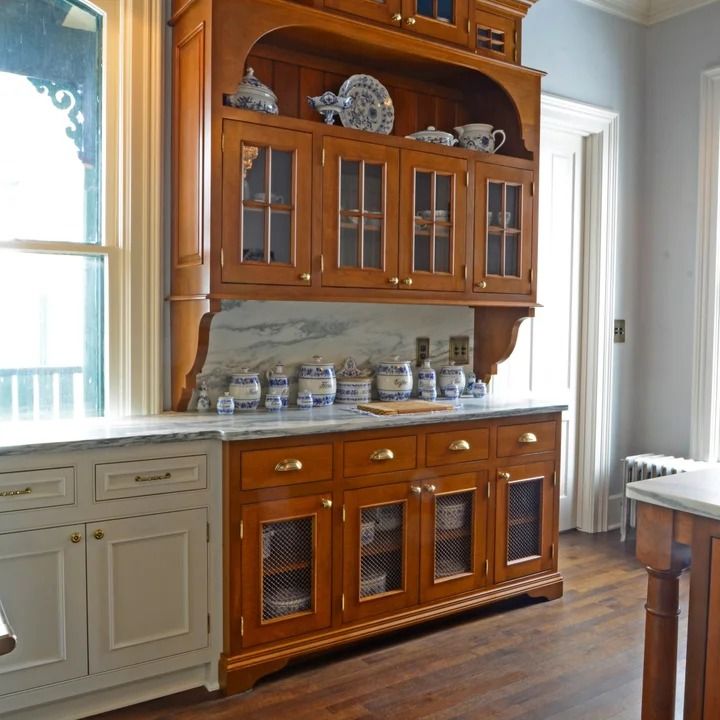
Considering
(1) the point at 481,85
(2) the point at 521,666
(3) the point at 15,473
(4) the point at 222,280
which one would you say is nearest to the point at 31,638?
(3) the point at 15,473

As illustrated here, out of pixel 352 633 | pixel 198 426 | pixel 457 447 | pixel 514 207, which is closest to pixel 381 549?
pixel 352 633

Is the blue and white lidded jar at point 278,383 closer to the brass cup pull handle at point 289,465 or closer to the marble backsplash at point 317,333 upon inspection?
the marble backsplash at point 317,333

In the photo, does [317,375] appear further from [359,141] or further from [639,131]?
[639,131]

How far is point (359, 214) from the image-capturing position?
9.43 feet

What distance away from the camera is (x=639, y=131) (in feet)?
14.4

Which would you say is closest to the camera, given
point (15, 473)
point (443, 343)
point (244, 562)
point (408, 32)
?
point (15, 473)

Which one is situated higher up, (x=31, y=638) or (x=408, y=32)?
(x=408, y=32)

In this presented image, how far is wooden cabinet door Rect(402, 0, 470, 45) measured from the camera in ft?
9.66

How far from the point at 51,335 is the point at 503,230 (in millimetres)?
1897

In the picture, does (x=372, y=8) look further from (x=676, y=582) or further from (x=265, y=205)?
(x=676, y=582)

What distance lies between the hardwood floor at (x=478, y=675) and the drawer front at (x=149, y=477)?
2.27 ft

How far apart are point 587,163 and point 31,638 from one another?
3591 mm

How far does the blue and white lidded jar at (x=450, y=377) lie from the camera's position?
346 centimetres

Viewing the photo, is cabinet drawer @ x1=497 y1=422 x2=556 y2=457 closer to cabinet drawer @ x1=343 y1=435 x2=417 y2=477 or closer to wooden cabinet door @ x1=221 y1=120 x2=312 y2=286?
cabinet drawer @ x1=343 y1=435 x2=417 y2=477
